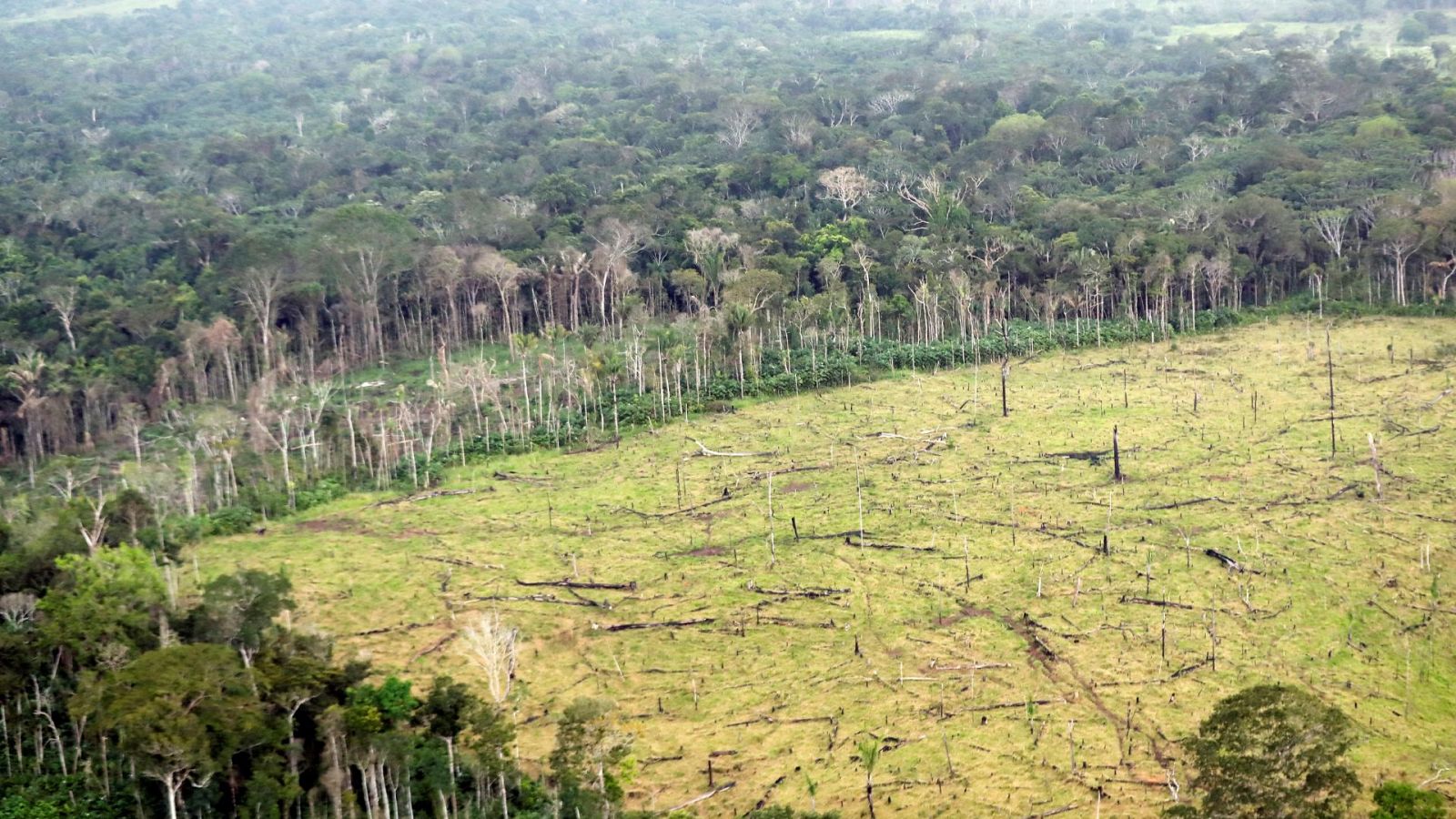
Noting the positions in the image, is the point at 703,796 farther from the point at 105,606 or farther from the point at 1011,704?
the point at 105,606

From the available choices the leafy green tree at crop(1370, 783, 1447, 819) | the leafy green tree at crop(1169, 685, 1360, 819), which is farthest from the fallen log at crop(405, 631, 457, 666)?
the leafy green tree at crop(1370, 783, 1447, 819)

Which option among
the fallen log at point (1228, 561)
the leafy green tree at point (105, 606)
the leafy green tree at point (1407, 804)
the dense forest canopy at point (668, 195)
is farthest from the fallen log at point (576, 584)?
the dense forest canopy at point (668, 195)

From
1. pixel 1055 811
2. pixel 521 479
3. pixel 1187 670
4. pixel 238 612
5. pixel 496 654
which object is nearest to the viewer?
pixel 1055 811

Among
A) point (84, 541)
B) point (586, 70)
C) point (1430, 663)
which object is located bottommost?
point (1430, 663)

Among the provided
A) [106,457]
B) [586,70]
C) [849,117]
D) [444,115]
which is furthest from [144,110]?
[106,457]

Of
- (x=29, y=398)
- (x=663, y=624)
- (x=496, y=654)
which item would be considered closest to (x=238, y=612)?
(x=496, y=654)

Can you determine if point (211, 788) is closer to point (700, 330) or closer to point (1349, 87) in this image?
point (700, 330)
